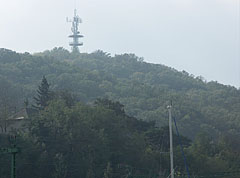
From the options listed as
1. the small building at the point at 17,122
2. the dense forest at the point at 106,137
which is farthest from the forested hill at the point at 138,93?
the small building at the point at 17,122

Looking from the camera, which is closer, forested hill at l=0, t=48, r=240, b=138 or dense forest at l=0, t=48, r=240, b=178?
dense forest at l=0, t=48, r=240, b=178

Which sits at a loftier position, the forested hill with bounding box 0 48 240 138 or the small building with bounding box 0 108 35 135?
the forested hill with bounding box 0 48 240 138

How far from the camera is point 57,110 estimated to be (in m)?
65.6

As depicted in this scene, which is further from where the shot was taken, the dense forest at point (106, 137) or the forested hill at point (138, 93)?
the forested hill at point (138, 93)

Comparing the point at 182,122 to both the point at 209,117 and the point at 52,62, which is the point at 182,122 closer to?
the point at 209,117

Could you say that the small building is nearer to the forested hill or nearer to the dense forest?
the dense forest

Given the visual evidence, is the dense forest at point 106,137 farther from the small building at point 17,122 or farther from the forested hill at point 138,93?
the small building at point 17,122

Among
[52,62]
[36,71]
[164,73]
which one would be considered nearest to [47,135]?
[36,71]

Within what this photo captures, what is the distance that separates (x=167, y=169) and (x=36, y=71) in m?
82.3

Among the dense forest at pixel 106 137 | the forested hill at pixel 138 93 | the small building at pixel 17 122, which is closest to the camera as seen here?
the dense forest at pixel 106 137

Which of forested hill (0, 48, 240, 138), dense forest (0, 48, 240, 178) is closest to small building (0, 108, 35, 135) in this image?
dense forest (0, 48, 240, 178)

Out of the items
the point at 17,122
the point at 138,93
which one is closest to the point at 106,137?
the point at 17,122

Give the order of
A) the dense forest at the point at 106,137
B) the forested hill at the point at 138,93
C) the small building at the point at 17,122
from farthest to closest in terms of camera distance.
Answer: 1. the forested hill at the point at 138,93
2. the small building at the point at 17,122
3. the dense forest at the point at 106,137

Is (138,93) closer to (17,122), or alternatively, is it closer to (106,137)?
(17,122)
